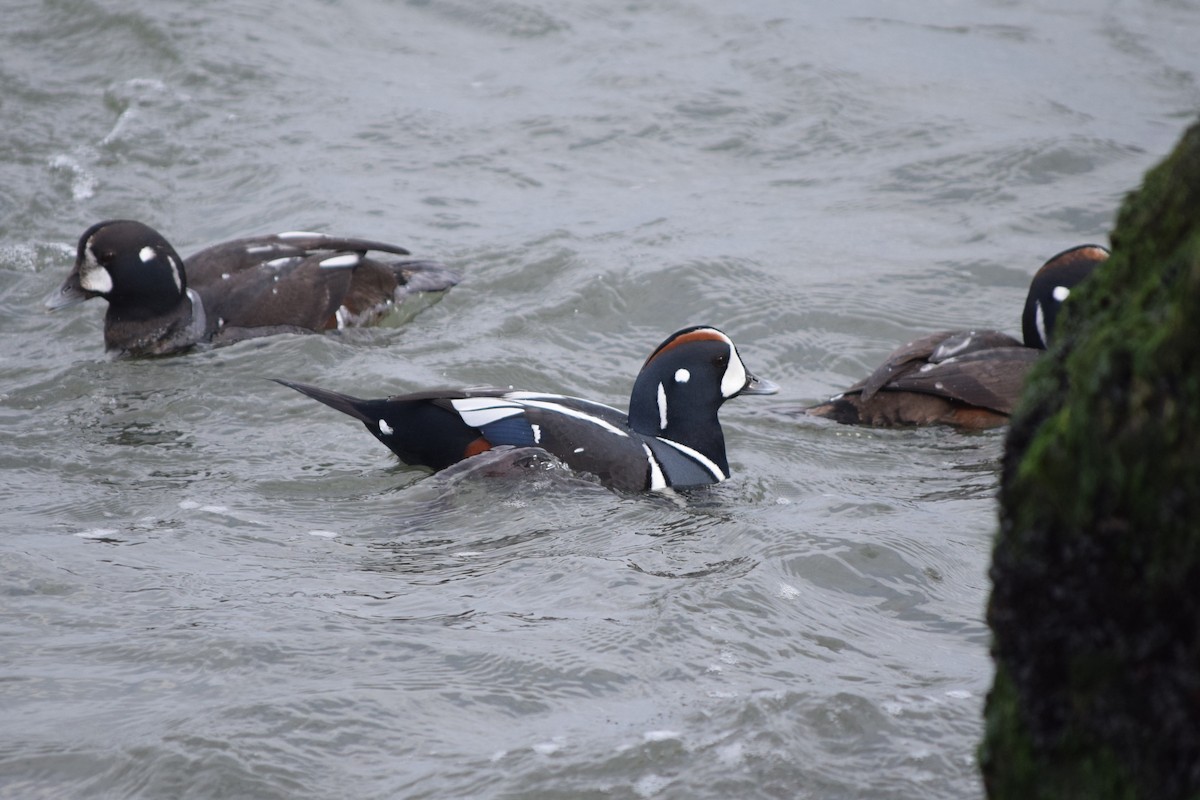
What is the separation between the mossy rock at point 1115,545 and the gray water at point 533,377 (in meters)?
1.23

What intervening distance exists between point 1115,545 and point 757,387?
4520 millimetres

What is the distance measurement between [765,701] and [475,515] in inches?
81.8

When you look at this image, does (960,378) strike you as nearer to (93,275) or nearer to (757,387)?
(757,387)

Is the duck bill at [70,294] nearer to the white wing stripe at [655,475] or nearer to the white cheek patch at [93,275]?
the white cheek patch at [93,275]

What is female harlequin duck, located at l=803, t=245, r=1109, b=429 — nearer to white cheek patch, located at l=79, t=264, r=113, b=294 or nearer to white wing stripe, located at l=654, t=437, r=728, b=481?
white wing stripe, located at l=654, t=437, r=728, b=481

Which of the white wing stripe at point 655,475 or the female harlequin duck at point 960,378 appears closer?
the white wing stripe at point 655,475

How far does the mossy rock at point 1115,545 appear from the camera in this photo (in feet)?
6.34

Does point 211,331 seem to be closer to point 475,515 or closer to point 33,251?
point 33,251

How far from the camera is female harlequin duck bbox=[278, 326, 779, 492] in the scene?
600 centimetres

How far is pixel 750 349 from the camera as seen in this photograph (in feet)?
27.4

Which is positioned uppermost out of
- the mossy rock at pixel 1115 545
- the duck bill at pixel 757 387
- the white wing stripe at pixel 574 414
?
the mossy rock at pixel 1115 545

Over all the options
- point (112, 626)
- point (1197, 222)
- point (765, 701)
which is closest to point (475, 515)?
point (112, 626)

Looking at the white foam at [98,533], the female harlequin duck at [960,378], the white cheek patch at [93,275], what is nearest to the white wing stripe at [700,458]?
the female harlequin duck at [960,378]

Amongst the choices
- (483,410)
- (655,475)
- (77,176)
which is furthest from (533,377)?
(77,176)
